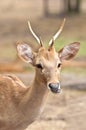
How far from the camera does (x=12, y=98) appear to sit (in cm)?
766

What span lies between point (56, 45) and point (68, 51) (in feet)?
45.0

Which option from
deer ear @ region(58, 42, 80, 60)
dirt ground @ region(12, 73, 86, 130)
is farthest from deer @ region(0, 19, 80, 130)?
dirt ground @ region(12, 73, 86, 130)

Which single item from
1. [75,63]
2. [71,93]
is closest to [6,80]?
[71,93]

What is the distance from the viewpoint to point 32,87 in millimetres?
7254

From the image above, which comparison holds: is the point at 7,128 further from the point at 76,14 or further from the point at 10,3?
the point at 10,3

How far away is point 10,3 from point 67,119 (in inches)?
1095

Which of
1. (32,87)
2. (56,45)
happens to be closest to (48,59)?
(32,87)

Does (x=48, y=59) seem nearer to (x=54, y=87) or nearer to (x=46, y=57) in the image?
(x=46, y=57)

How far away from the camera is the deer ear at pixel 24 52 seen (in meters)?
7.32

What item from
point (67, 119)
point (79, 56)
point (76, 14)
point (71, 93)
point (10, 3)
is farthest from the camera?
point (10, 3)

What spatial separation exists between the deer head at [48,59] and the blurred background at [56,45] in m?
1.84

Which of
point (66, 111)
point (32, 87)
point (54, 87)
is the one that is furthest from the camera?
point (66, 111)

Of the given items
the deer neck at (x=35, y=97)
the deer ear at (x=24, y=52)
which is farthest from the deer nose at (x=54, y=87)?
the deer ear at (x=24, y=52)

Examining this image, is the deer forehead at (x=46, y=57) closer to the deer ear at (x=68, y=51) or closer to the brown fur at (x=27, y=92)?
the brown fur at (x=27, y=92)
